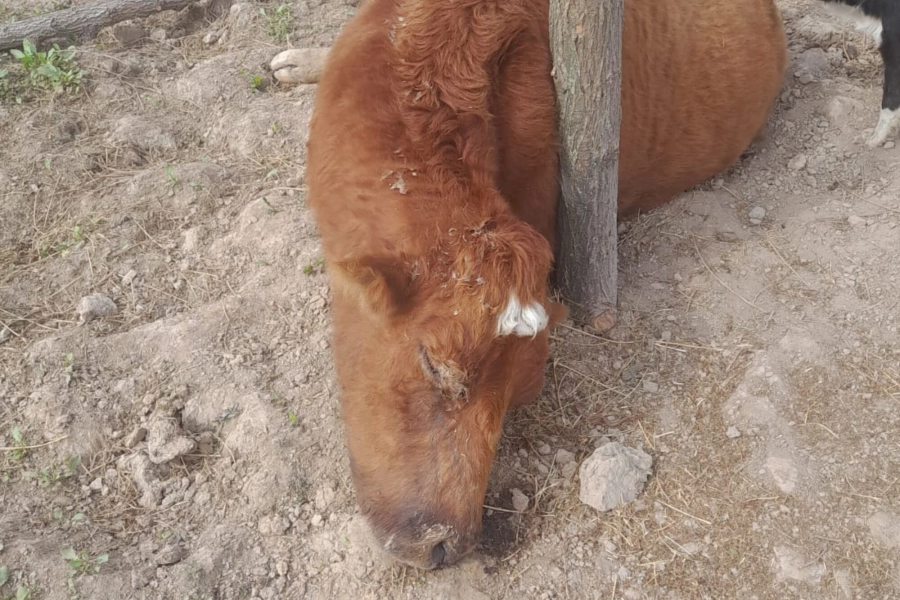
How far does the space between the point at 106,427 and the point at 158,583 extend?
3.04ft

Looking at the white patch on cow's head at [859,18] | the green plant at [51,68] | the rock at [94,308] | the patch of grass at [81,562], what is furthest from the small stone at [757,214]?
the green plant at [51,68]

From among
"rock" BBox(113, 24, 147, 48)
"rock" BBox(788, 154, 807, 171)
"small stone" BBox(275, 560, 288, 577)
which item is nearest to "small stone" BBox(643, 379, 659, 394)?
"small stone" BBox(275, 560, 288, 577)

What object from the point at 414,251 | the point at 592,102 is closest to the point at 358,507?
the point at 414,251

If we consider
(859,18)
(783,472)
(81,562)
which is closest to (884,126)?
(859,18)

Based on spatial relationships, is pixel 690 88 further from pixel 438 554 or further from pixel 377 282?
pixel 438 554

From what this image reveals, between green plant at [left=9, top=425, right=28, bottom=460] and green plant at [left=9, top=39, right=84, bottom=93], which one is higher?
green plant at [left=9, top=39, right=84, bottom=93]

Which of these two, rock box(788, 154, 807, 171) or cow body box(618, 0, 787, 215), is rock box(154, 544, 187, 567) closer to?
cow body box(618, 0, 787, 215)

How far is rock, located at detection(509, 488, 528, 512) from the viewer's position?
331 cm

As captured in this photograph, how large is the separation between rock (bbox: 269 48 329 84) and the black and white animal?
4123mm

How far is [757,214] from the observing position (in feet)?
15.6

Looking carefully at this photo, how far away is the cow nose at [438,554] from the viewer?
9.26 ft

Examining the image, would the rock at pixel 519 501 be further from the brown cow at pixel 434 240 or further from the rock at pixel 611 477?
the brown cow at pixel 434 240

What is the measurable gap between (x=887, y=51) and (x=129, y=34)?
6.03 meters

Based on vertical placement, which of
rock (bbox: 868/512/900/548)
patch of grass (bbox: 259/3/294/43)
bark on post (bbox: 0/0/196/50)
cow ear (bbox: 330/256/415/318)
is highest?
cow ear (bbox: 330/256/415/318)
